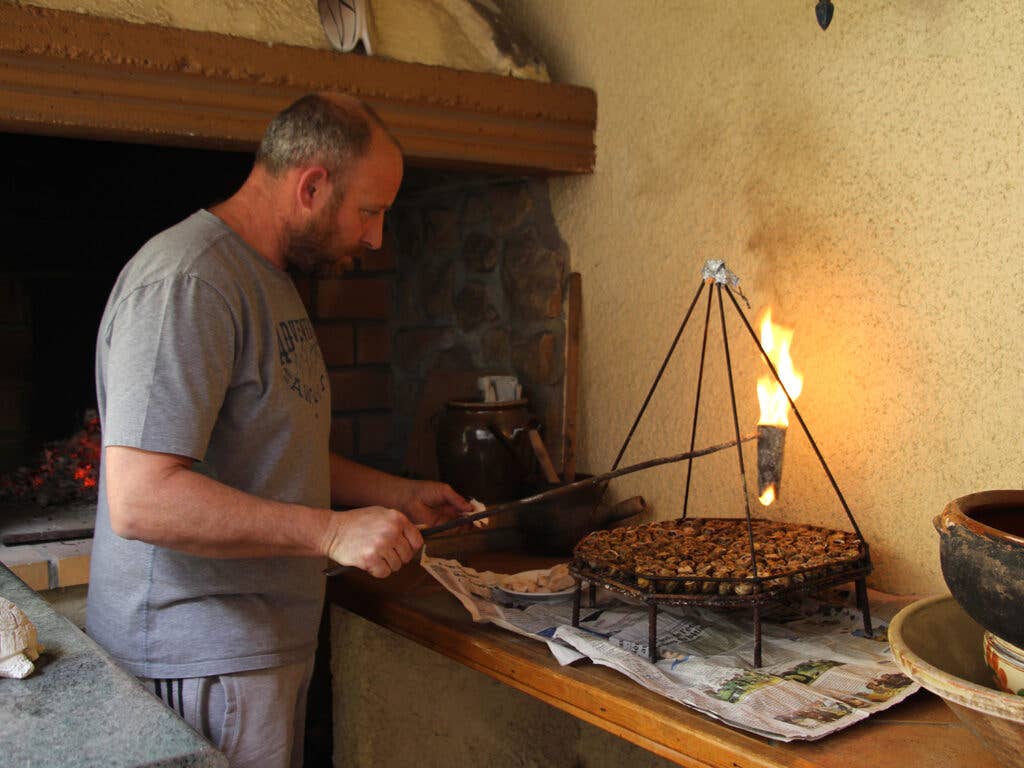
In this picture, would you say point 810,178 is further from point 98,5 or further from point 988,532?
point 98,5

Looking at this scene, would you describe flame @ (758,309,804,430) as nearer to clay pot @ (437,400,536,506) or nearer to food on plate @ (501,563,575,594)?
food on plate @ (501,563,575,594)

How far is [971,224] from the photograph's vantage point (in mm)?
1734

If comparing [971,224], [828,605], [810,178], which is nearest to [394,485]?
[828,605]

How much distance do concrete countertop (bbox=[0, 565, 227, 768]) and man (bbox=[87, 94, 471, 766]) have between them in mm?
250

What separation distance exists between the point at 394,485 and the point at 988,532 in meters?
1.18

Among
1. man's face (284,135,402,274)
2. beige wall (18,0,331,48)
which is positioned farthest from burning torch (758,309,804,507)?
beige wall (18,0,331,48)

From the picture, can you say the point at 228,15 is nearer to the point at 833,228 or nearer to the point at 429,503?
the point at 429,503

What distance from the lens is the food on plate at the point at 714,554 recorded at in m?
1.55

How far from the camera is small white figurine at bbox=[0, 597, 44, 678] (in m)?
1.17

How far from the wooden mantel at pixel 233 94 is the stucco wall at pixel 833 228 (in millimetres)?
182

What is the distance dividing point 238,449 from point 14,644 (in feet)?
1.51

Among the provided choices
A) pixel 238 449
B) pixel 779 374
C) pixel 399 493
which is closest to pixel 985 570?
pixel 779 374

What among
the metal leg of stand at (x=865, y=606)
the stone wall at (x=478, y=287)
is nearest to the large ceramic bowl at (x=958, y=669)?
the metal leg of stand at (x=865, y=606)

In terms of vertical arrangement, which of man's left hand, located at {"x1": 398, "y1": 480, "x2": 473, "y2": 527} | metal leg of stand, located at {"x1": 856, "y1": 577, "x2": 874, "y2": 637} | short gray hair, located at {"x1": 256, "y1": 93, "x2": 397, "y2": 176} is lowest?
metal leg of stand, located at {"x1": 856, "y1": 577, "x2": 874, "y2": 637}
